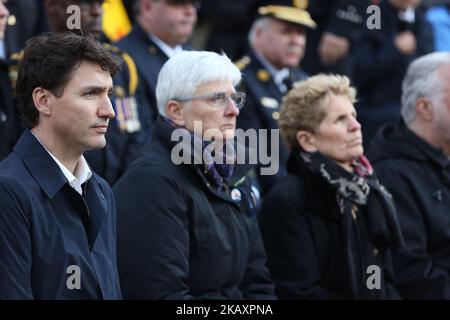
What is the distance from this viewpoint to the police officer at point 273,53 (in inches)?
271

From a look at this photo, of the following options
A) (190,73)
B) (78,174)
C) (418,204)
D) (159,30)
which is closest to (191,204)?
(190,73)

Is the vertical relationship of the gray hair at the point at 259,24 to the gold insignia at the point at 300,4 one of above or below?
below

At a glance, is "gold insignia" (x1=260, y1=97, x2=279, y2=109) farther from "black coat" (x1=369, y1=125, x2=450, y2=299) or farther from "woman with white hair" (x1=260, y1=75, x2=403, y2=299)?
"woman with white hair" (x1=260, y1=75, x2=403, y2=299)


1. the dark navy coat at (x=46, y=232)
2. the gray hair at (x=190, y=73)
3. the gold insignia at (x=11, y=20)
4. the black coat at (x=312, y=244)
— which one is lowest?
the black coat at (x=312, y=244)

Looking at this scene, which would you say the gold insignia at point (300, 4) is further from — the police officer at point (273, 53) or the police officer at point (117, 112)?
the police officer at point (117, 112)

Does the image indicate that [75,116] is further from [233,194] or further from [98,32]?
[98,32]

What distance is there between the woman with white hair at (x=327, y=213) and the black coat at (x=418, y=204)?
0.81 feet

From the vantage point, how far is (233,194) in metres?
4.85

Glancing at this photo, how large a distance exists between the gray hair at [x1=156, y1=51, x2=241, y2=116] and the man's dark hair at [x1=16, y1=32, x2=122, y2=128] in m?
0.96

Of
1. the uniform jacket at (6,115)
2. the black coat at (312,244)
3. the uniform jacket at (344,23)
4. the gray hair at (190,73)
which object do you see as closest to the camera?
the gray hair at (190,73)

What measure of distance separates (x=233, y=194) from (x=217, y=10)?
3.85 meters

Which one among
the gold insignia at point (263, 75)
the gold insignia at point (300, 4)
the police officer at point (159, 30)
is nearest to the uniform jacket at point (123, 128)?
the police officer at point (159, 30)

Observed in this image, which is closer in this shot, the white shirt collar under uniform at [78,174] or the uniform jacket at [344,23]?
the white shirt collar under uniform at [78,174]

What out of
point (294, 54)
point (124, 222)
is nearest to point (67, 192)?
point (124, 222)
